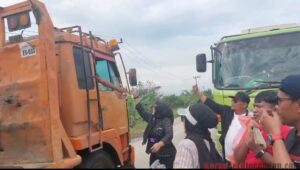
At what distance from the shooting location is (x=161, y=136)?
5.63 meters

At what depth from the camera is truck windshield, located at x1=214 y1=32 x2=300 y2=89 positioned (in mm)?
6402

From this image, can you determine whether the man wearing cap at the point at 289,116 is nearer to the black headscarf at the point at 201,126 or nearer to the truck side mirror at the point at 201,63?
the black headscarf at the point at 201,126

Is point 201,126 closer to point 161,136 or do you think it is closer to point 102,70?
point 161,136

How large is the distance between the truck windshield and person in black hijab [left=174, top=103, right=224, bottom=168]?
340 cm

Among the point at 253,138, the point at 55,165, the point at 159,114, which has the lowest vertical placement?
the point at 55,165

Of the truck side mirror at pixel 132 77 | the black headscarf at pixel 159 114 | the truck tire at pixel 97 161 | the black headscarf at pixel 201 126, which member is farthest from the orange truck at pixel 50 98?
the black headscarf at pixel 201 126

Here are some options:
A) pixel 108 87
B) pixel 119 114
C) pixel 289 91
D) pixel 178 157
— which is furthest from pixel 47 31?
pixel 289 91

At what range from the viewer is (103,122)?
5605mm

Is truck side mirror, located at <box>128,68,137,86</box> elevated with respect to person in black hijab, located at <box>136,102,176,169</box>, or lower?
elevated

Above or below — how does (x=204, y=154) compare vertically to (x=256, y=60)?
below

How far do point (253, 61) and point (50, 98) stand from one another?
361cm

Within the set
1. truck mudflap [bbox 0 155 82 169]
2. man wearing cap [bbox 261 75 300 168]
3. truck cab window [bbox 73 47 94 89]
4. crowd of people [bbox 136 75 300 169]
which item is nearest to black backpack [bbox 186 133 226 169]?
crowd of people [bbox 136 75 300 169]

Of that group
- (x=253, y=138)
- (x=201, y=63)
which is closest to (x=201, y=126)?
(x=253, y=138)

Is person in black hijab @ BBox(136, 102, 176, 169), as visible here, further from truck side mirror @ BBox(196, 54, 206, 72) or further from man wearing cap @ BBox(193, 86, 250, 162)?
truck side mirror @ BBox(196, 54, 206, 72)
